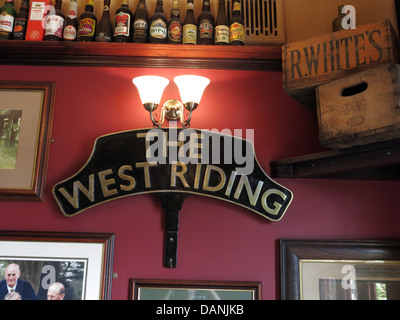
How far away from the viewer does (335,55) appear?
1.90 meters

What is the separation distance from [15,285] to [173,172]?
40.4 inches

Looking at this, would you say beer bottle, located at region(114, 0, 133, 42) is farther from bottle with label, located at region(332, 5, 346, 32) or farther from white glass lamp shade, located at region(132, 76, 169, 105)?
bottle with label, located at region(332, 5, 346, 32)

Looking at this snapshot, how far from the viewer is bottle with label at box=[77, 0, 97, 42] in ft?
7.82

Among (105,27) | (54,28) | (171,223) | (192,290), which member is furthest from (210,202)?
(54,28)

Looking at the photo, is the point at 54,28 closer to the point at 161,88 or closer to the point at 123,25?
the point at 123,25

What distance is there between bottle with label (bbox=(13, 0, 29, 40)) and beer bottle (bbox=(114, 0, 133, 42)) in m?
0.57

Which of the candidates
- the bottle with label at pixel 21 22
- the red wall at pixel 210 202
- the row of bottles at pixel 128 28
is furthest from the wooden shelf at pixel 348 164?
the bottle with label at pixel 21 22

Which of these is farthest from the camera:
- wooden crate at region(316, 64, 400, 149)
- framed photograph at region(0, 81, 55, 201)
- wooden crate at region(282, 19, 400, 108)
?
framed photograph at region(0, 81, 55, 201)

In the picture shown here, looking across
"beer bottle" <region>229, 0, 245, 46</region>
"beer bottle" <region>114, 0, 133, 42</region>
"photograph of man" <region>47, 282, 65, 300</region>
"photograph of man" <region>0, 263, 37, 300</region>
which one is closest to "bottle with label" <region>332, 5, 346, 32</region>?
"beer bottle" <region>229, 0, 245, 46</region>

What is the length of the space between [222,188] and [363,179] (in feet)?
2.67

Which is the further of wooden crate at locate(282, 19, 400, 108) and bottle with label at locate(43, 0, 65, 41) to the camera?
bottle with label at locate(43, 0, 65, 41)

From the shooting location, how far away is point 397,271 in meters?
2.11
